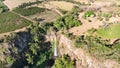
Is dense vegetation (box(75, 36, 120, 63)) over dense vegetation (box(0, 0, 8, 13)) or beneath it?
beneath

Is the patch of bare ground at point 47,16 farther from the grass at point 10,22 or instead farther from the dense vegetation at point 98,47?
the dense vegetation at point 98,47

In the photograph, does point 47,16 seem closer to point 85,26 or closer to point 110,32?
point 85,26

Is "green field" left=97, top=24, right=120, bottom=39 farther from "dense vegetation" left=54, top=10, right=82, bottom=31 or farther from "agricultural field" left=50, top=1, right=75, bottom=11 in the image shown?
"agricultural field" left=50, top=1, right=75, bottom=11

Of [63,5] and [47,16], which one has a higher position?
[63,5]

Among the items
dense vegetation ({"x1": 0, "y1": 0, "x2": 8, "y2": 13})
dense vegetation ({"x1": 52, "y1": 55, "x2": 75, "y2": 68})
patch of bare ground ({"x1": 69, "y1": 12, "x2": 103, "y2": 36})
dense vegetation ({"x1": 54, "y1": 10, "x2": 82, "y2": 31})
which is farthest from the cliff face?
dense vegetation ({"x1": 0, "y1": 0, "x2": 8, "y2": 13})

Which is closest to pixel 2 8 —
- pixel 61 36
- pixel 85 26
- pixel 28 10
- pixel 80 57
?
pixel 28 10
